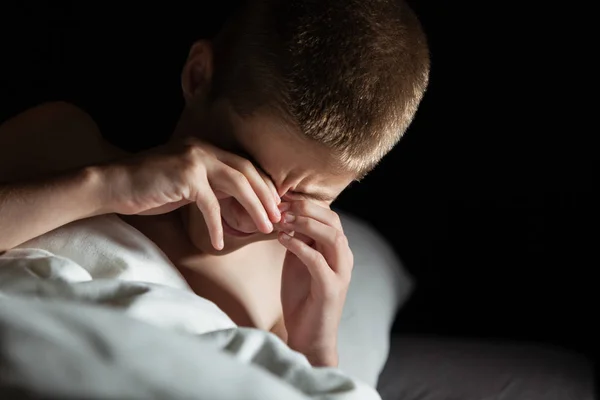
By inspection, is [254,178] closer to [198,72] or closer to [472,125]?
[198,72]

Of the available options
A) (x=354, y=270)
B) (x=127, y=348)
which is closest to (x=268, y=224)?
(x=127, y=348)

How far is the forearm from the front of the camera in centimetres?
76

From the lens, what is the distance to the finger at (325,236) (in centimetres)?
88

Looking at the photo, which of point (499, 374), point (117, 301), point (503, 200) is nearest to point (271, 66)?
point (117, 301)

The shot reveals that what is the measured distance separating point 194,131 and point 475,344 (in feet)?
1.87

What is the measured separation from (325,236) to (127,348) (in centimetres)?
42

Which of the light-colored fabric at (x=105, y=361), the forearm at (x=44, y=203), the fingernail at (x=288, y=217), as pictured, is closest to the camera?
the light-colored fabric at (x=105, y=361)

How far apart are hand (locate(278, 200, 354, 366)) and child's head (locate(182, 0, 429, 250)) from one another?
3 cm

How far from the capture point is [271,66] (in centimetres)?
84

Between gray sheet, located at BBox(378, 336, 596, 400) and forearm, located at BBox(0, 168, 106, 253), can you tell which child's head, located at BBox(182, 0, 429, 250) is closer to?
forearm, located at BBox(0, 168, 106, 253)

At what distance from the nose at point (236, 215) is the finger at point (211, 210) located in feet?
0.18

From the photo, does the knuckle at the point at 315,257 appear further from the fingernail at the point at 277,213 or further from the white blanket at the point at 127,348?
the white blanket at the point at 127,348

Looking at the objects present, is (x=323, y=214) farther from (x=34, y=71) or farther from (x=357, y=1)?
(x=34, y=71)

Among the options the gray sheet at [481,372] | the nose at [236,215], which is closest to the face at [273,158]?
the nose at [236,215]
